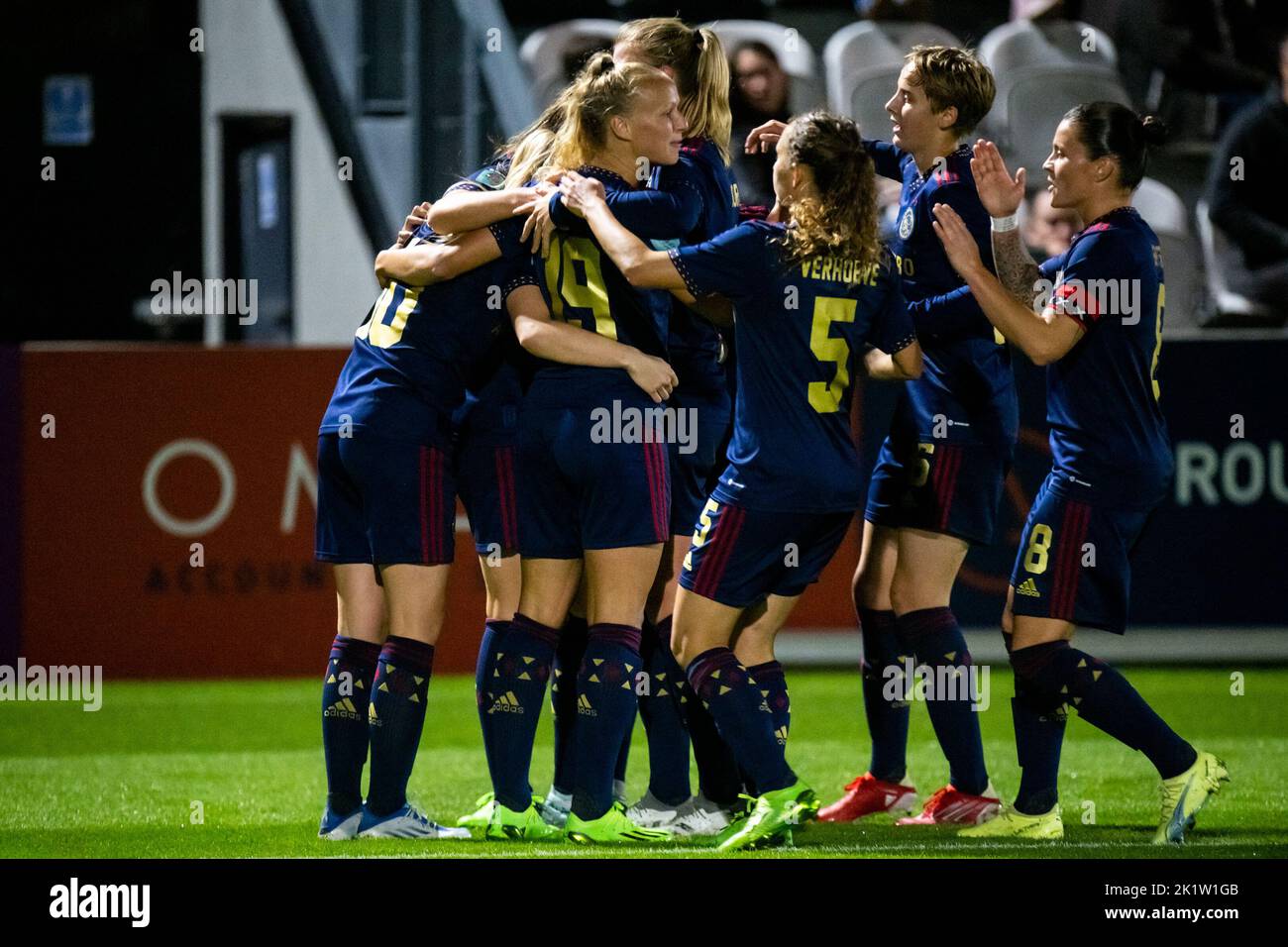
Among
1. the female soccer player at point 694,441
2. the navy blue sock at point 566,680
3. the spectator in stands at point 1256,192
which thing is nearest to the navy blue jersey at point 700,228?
the female soccer player at point 694,441

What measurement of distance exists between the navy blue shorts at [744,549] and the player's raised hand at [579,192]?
0.83 m

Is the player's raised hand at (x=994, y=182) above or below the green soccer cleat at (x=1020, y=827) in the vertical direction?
above

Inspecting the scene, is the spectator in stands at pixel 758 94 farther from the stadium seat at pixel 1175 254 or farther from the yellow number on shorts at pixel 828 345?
the yellow number on shorts at pixel 828 345

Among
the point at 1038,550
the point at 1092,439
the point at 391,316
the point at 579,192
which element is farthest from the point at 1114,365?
the point at 391,316

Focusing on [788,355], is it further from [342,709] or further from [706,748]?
[342,709]

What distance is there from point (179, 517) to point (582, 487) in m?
4.38

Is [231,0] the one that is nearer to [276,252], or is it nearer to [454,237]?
[276,252]

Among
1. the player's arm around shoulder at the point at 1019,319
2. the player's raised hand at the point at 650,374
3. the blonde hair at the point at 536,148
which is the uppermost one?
the blonde hair at the point at 536,148

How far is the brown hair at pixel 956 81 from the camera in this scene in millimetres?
5039

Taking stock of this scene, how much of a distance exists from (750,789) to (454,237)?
1.75 meters

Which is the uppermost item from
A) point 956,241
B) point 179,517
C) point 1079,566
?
point 956,241

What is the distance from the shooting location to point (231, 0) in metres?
11.1

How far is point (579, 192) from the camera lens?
14.6 feet
